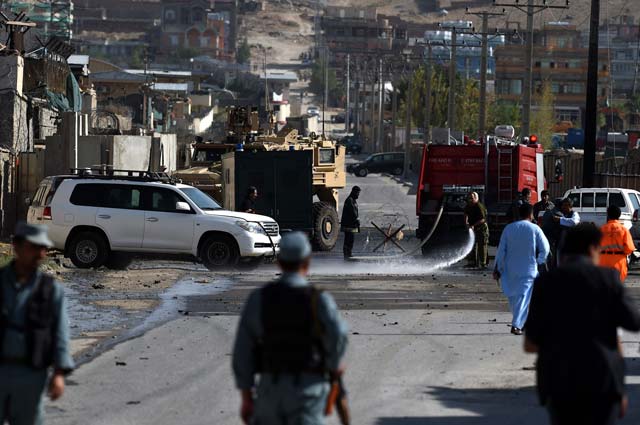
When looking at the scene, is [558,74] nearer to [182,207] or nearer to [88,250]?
[182,207]

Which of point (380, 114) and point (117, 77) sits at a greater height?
point (117, 77)

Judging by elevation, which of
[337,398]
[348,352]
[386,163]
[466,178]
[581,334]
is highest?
[466,178]

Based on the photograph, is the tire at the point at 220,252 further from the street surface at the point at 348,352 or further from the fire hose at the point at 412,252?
the fire hose at the point at 412,252

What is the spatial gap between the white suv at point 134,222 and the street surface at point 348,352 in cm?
58

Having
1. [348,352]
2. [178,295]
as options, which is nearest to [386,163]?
[178,295]

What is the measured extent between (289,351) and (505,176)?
81.7ft

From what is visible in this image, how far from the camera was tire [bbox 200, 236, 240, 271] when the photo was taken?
27297 millimetres

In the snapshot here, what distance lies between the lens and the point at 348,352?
15.7 meters

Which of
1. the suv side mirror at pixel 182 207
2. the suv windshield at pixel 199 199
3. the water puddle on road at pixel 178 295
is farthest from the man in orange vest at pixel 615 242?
the suv windshield at pixel 199 199

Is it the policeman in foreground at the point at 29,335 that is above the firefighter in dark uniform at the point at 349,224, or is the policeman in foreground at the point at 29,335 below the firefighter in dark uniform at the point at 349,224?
above

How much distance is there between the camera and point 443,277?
88.0 ft

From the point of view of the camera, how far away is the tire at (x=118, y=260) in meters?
27.2

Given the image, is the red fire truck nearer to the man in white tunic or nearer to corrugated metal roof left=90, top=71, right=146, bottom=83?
the man in white tunic

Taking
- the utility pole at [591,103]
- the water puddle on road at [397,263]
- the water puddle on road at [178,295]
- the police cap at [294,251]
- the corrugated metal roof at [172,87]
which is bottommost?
the water puddle on road at [397,263]
